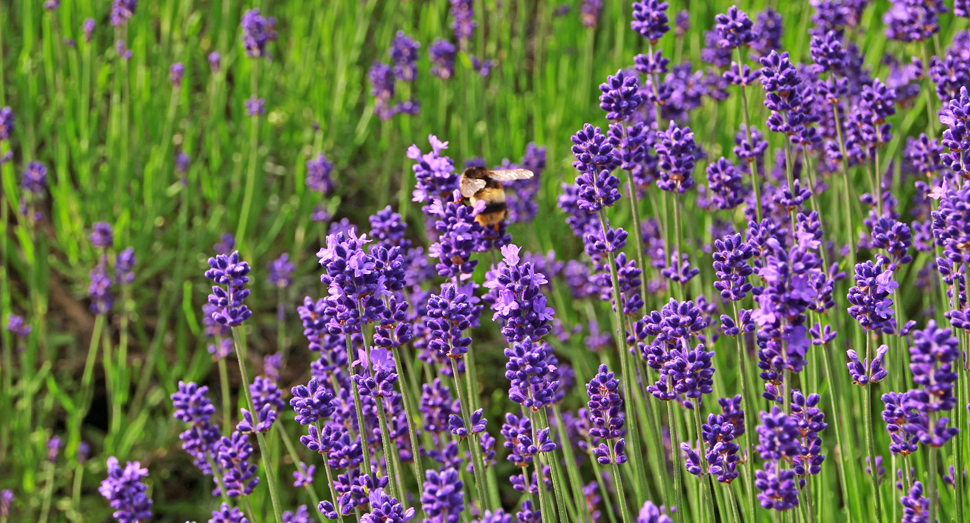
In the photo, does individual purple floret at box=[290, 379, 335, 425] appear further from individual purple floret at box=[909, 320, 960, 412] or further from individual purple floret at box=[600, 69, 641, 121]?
individual purple floret at box=[909, 320, 960, 412]

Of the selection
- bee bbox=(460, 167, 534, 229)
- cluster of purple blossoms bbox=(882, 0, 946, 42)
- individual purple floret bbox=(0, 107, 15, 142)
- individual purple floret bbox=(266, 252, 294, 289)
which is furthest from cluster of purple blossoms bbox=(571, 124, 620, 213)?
individual purple floret bbox=(0, 107, 15, 142)

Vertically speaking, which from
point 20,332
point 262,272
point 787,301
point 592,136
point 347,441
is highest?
point 262,272

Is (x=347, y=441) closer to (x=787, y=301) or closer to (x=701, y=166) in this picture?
(x=787, y=301)

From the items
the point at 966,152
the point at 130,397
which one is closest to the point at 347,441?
the point at 966,152

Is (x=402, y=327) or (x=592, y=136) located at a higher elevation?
(x=592, y=136)

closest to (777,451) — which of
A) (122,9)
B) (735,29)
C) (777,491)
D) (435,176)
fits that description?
(777,491)
